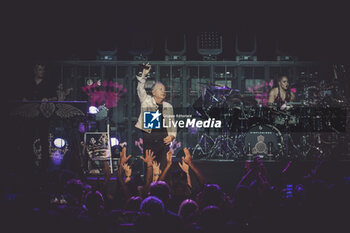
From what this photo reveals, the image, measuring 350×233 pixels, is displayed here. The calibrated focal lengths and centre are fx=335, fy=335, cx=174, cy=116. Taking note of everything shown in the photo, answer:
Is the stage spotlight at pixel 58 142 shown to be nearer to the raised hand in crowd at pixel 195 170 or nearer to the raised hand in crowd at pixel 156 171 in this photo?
the raised hand in crowd at pixel 156 171

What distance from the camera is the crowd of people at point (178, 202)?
13.3 feet

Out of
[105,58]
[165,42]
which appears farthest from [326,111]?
[105,58]

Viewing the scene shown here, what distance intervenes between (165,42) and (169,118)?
64.2 inches

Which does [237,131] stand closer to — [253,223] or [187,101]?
[187,101]

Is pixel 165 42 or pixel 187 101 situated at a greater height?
pixel 165 42

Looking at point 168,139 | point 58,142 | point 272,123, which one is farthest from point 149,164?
point 272,123

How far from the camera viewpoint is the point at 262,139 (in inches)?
256

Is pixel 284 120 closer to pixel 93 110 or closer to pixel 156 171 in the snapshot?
pixel 156 171

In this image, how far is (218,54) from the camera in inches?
275

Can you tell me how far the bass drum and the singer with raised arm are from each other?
1.57 m

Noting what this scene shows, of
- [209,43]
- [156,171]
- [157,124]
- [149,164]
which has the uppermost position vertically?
[209,43]

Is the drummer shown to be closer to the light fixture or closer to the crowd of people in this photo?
the light fixture

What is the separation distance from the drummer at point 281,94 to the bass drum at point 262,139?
17.9 inches

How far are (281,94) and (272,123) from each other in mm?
612
